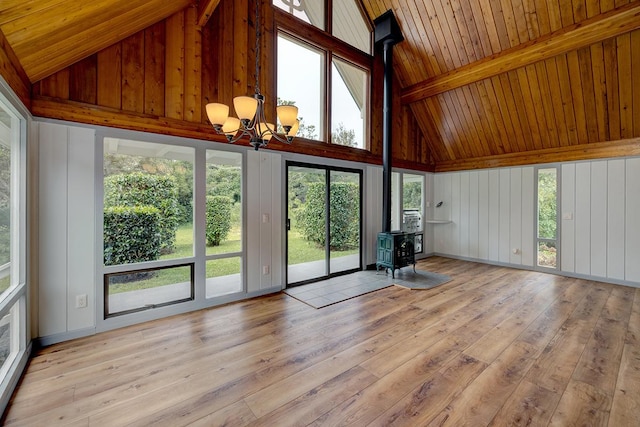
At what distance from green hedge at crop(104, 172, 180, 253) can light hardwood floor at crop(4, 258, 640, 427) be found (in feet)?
3.51

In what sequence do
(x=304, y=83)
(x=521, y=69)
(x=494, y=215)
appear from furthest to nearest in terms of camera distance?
(x=494, y=215) < (x=304, y=83) < (x=521, y=69)

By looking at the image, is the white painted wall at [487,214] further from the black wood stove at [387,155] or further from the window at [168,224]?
the window at [168,224]

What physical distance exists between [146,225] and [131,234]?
0.18 metres

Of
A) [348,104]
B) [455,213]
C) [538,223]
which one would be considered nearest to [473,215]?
[455,213]

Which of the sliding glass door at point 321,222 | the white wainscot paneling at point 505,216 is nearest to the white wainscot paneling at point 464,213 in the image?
the white wainscot paneling at point 505,216

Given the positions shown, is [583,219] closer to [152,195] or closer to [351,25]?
[351,25]

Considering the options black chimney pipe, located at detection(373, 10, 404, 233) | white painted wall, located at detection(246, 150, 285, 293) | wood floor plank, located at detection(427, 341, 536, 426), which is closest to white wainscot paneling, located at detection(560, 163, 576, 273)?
black chimney pipe, located at detection(373, 10, 404, 233)

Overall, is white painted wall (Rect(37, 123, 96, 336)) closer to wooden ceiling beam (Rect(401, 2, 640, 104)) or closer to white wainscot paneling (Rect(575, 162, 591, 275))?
wooden ceiling beam (Rect(401, 2, 640, 104))

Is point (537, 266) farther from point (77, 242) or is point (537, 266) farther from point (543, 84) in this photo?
→ point (77, 242)

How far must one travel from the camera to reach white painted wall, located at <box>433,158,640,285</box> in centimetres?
462

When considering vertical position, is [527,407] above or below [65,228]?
below

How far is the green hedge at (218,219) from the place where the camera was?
3.66 meters

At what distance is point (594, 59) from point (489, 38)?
4.91ft

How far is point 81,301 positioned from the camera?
2828 mm
